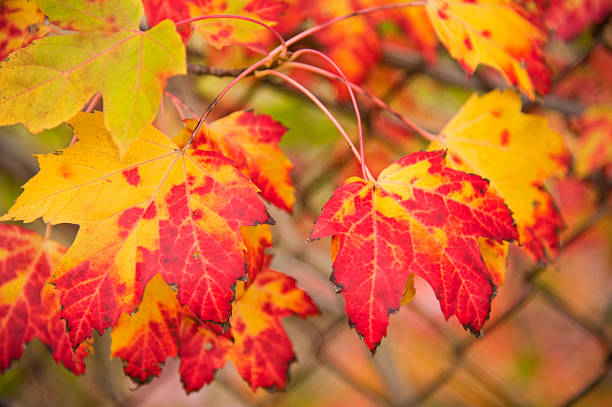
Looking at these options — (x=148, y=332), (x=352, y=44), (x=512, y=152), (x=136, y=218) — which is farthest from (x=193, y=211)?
(x=352, y=44)

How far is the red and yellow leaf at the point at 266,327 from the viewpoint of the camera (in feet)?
2.03

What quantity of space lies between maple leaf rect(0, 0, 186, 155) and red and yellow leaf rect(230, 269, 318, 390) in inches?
11.4

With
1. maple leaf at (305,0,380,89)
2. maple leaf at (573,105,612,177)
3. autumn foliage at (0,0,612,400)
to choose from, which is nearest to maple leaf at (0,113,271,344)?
autumn foliage at (0,0,612,400)

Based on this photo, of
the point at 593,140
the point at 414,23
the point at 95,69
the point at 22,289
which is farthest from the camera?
the point at 593,140

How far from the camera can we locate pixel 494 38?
2.07 ft

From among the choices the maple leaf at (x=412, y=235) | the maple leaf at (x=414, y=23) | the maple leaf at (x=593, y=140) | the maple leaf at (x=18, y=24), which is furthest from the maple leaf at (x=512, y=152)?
the maple leaf at (x=593, y=140)

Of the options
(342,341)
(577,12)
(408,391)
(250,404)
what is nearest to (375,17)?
(577,12)

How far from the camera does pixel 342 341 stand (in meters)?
2.66

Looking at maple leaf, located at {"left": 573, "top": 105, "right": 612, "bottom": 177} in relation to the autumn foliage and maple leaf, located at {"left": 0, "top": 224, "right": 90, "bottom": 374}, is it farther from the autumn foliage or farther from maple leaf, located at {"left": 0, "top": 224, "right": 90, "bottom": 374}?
maple leaf, located at {"left": 0, "top": 224, "right": 90, "bottom": 374}

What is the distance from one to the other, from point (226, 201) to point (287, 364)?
289 mm

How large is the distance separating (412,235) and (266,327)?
26 centimetres

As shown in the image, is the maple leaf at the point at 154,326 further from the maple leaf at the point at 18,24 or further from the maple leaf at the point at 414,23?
the maple leaf at the point at 414,23

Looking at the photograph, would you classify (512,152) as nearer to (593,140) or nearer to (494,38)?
(494,38)

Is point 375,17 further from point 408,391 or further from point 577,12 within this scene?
point 408,391
